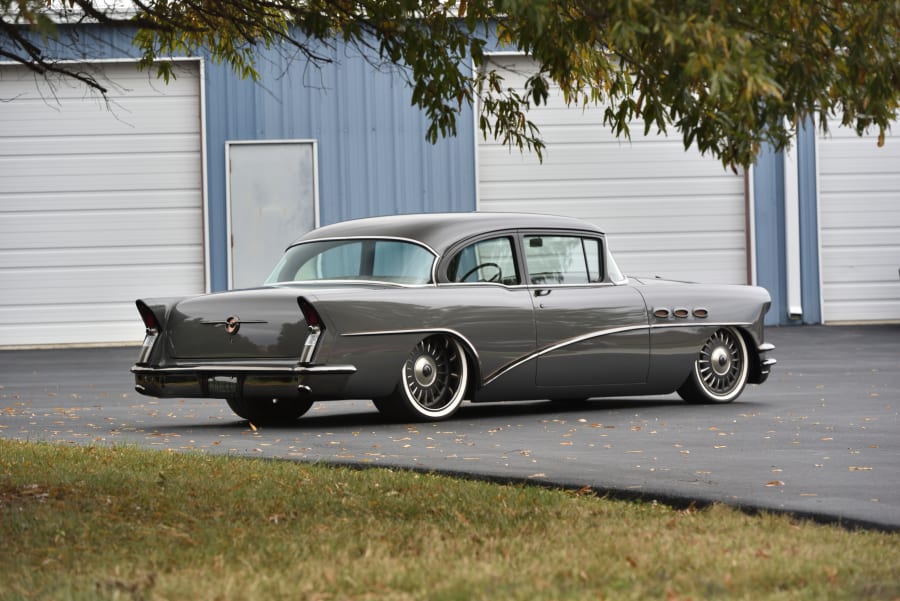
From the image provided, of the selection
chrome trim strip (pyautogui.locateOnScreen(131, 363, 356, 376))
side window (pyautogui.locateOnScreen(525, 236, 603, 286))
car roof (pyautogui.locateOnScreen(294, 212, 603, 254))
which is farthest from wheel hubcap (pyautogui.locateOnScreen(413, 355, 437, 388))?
side window (pyautogui.locateOnScreen(525, 236, 603, 286))

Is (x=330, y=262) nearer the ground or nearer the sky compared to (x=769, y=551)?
nearer the sky

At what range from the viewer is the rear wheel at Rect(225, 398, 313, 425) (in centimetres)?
1189

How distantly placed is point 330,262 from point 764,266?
1595 centimetres

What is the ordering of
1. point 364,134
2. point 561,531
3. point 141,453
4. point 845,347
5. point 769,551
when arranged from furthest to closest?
Answer: point 364,134
point 845,347
point 141,453
point 561,531
point 769,551

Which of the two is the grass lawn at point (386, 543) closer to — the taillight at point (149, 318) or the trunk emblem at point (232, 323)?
the trunk emblem at point (232, 323)

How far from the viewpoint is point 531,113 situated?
27.0 meters

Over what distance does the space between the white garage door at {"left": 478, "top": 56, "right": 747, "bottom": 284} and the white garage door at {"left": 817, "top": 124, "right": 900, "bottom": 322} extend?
146cm

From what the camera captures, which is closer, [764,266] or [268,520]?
[268,520]

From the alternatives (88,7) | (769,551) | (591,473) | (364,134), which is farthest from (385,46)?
(364,134)

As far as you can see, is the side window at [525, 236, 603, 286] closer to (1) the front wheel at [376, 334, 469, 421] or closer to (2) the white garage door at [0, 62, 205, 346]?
(1) the front wheel at [376, 334, 469, 421]

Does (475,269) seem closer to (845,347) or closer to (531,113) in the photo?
(845,347)

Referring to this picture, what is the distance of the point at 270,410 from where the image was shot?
471 inches

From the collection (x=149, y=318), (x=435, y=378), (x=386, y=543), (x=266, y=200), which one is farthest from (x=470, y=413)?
(x=266, y=200)

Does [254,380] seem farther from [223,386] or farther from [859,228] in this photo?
[859,228]
